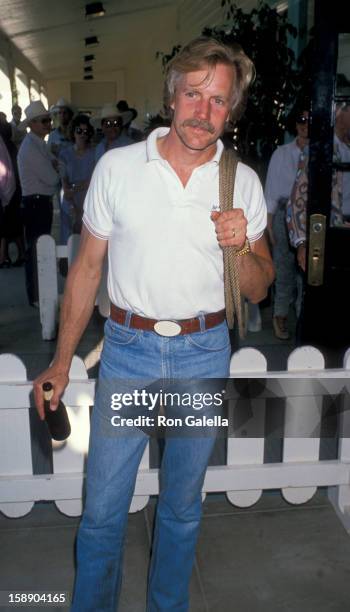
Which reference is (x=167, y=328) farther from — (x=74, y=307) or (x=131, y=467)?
(x=131, y=467)

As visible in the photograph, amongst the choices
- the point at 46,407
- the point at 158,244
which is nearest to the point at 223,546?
the point at 46,407

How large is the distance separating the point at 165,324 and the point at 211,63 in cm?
78

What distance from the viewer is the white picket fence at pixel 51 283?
5.51m

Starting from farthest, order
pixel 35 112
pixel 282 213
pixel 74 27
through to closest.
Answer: pixel 74 27 → pixel 35 112 → pixel 282 213

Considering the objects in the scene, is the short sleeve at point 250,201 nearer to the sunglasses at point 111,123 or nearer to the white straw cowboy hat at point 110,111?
the sunglasses at point 111,123

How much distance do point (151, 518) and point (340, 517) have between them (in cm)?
87

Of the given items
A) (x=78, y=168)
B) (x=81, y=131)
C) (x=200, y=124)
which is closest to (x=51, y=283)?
(x=78, y=168)

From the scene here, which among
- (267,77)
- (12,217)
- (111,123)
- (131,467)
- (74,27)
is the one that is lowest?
(131,467)

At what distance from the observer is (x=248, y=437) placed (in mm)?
2840

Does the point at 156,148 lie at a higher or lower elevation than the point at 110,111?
lower

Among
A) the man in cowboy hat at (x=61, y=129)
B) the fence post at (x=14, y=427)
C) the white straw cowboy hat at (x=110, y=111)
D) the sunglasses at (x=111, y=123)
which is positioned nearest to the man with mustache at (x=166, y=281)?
the fence post at (x=14, y=427)

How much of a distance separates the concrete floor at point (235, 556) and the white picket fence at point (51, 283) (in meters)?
2.83

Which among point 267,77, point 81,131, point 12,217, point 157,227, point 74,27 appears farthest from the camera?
point 74,27

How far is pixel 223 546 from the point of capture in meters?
2.67
